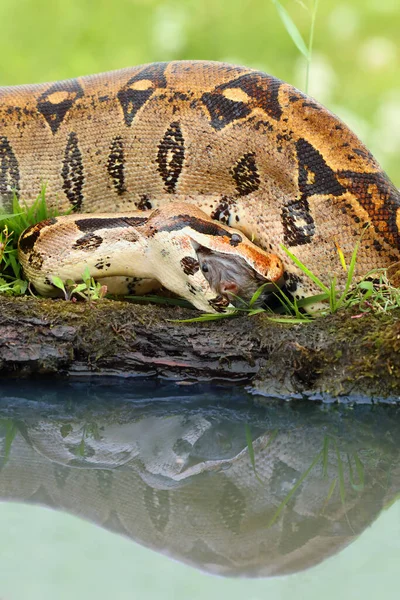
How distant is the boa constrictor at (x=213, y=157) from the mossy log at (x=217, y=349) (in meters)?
0.49

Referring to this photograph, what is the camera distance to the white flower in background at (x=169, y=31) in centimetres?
845

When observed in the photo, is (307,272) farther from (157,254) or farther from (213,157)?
(213,157)

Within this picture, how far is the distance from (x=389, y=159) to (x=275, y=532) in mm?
6281

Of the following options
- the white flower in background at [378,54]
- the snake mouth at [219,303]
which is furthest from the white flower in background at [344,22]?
the snake mouth at [219,303]

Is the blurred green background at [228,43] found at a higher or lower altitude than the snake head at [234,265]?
higher

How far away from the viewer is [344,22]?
8922 mm

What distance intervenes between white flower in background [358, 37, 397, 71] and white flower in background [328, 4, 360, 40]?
231 millimetres

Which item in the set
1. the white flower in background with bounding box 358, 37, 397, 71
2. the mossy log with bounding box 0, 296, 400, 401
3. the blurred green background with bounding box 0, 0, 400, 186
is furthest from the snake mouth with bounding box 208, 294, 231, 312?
the white flower in background with bounding box 358, 37, 397, 71

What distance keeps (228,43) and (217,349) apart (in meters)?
5.60

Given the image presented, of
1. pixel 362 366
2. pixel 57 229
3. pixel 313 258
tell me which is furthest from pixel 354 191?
pixel 57 229

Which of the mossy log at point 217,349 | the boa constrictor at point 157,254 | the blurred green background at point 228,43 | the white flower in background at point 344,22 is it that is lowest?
the mossy log at point 217,349

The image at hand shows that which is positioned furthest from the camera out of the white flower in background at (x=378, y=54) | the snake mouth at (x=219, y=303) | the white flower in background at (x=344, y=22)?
the white flower in background at (x=344, y=22)

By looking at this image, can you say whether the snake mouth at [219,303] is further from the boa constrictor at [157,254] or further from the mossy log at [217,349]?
the mossy log at [217,349]

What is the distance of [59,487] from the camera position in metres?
2.93
